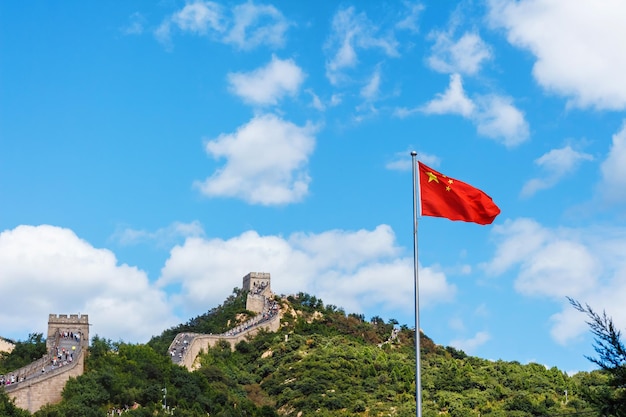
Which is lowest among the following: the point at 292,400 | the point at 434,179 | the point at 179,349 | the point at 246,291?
the point at 434,179

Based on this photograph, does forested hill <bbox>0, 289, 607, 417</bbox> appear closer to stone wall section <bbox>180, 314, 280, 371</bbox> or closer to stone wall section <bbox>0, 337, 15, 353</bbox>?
stone wall section <bbox>180, 314, 280, 371</bbox>

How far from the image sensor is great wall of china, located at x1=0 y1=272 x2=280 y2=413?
5722 cm

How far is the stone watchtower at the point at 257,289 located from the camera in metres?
105

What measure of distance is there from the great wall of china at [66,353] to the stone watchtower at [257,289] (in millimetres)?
2199

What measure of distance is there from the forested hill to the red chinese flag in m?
30.9

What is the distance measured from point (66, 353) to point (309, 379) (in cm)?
2210

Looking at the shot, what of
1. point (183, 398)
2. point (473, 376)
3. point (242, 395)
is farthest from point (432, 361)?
point (183, 398)

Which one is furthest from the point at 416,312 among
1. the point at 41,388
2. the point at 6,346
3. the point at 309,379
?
the point at 6,346

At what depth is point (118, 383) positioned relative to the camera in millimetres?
61312

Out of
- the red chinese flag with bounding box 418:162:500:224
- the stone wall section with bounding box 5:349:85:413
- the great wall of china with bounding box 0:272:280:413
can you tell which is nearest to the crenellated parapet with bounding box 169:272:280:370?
the great wall of china with bounding box 0:272:280:413

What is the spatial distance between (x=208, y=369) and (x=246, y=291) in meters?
33.6

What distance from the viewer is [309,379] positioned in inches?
3157

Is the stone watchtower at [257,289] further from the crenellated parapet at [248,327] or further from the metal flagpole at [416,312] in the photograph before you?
the metal flagpole at [416,312]

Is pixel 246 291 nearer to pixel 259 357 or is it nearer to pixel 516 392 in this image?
pixel 259 357
